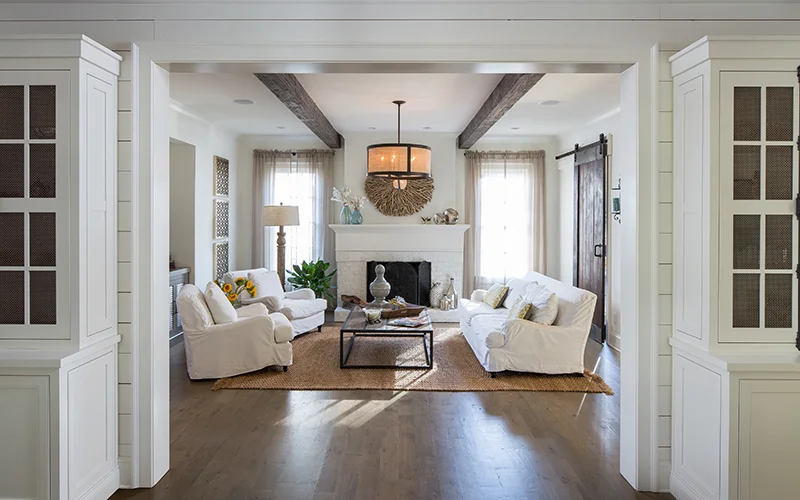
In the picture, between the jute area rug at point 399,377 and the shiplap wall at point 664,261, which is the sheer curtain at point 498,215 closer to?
the jute area rug at point 399,377

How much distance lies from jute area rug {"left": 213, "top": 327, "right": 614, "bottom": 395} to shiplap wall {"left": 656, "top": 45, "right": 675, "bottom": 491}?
1.73 m

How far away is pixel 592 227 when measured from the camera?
6.52m

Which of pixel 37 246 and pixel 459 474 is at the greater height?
pixel 37 246

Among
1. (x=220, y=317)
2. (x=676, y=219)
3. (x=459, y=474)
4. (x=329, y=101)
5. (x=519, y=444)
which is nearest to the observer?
(x=676, y=219)

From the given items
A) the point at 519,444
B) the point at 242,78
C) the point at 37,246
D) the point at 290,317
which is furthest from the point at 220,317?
the point at 519,444

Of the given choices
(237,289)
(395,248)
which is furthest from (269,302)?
(395,248)

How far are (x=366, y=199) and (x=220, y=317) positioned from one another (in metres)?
3.60

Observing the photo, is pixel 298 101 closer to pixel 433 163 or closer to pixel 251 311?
pixel 251 311

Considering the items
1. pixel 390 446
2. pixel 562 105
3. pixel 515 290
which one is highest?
pixel 562 105

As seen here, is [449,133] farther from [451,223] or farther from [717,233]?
[717,233]

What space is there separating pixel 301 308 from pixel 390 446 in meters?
3.19

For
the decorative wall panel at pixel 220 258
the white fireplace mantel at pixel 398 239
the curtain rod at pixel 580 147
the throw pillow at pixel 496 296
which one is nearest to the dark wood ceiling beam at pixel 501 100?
the curtain rod at pixel 580 147

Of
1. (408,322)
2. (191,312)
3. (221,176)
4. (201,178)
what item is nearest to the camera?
(191,312)

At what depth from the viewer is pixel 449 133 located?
308 inches
